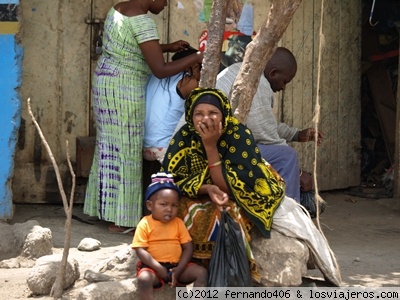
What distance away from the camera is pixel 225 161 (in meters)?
5.14

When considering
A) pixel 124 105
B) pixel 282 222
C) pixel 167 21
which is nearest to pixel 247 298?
pixel 282 222

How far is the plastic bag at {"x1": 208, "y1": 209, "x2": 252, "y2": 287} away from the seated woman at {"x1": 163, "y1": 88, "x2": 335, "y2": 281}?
13cm

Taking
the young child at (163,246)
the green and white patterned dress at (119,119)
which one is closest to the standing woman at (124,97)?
the green and white patterned dress at (119,119)

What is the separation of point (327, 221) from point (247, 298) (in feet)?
9.91

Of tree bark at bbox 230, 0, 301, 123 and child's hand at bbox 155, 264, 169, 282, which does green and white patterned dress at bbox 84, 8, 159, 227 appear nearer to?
tree bark at bbox 230, 0, 301, 123

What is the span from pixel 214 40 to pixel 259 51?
27cm

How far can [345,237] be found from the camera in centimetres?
721

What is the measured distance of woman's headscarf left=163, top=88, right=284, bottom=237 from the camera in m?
5.10

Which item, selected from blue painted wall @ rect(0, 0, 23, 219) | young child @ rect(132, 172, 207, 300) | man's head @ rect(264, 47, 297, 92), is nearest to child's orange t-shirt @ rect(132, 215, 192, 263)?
young child @ rect(132, 172, 207, 300)

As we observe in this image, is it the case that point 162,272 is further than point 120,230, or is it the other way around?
point 120,230

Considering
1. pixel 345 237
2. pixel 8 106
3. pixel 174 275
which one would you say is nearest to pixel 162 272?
pixel 174 275

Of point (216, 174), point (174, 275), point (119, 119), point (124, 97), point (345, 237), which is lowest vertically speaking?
point (345, 237)

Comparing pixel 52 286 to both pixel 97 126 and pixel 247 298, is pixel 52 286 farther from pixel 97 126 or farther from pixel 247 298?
pixel 97 126

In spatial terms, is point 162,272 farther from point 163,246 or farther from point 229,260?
point 229,260
